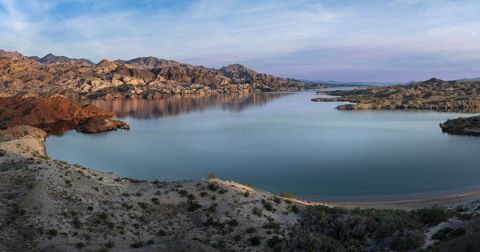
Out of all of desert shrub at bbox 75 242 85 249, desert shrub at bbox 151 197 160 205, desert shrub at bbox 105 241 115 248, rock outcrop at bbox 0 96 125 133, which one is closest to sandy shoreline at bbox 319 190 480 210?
desert shrub at bbox 151 197 160 205

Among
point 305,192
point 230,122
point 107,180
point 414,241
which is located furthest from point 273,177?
point 230,122

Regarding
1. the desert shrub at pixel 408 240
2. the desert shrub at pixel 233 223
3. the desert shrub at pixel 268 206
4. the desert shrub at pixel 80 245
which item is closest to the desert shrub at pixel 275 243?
the desert shrub at pixel 233 223

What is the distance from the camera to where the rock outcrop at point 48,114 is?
12022 centimetres

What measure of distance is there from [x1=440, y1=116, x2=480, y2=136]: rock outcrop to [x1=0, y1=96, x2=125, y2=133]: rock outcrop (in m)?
81.0

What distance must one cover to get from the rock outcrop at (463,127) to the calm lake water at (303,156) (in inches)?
104

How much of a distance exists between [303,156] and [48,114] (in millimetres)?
94351

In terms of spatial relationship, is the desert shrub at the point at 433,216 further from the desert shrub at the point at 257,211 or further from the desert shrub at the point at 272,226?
the desert shrub at the point at 257,211

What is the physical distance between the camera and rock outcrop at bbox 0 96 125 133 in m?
120

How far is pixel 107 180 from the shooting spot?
37.7 m

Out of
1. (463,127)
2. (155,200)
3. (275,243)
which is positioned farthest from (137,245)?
(463,127)

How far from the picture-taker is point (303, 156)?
71750mm

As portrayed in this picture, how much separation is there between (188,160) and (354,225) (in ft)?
143

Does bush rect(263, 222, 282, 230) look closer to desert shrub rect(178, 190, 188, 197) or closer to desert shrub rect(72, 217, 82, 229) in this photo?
desert shrub rect(178, 190, 188, 197)

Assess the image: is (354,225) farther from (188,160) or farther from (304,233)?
(188,160)
